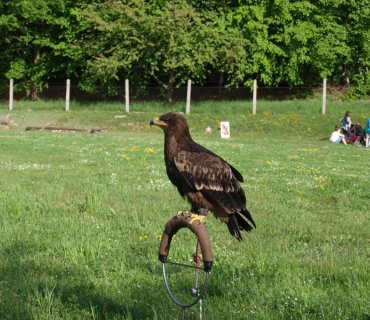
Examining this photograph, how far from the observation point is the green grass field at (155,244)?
5.00m

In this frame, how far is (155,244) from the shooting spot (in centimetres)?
691

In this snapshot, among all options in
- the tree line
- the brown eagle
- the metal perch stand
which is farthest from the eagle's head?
the tree line

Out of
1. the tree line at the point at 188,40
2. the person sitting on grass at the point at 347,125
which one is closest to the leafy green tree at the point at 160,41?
the tree line at the point at 188,40

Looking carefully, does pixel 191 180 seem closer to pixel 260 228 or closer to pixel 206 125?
pixel 260 228

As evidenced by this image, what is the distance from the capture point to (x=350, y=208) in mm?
9805

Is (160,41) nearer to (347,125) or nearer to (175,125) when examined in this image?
(347,125)

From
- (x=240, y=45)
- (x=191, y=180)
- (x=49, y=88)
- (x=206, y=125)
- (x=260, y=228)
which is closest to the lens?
(x=191, y=180)

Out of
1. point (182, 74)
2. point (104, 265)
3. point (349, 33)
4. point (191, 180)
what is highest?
point (349, 33)

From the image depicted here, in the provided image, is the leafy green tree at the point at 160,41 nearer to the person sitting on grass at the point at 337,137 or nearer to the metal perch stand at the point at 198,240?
the person sitting on grass at the point at 337,137

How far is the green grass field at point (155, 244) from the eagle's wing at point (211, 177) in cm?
88

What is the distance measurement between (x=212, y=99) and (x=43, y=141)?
1927 cm

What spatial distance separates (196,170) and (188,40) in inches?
1343

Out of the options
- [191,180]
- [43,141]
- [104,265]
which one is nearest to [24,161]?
[43,141]

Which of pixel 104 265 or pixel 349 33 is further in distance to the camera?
pixel 349 33
